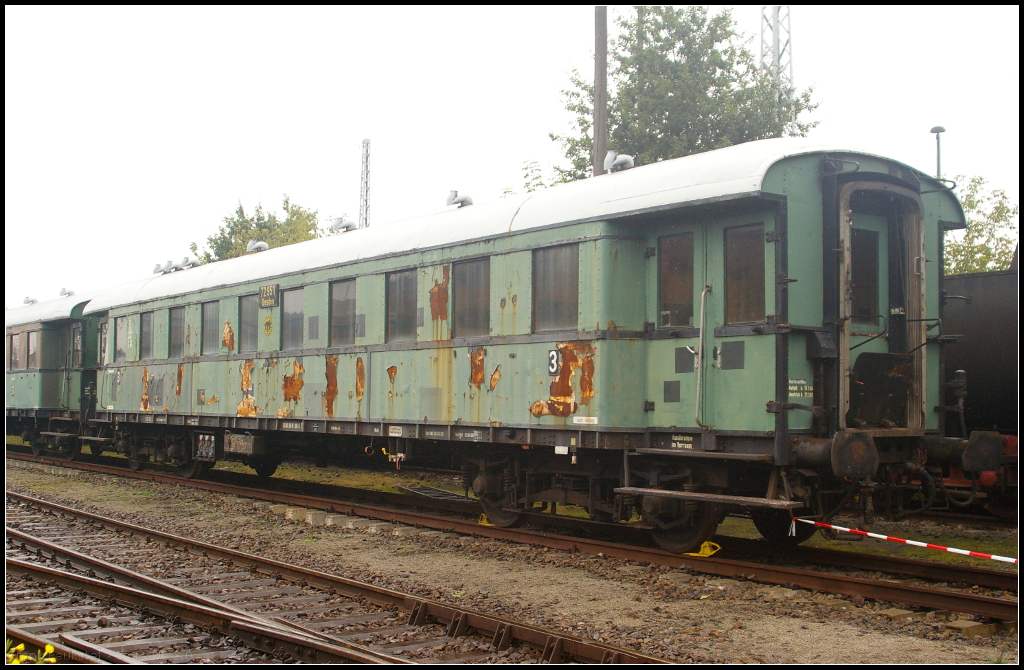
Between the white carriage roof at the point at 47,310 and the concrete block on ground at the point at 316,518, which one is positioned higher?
the white carriage roof at the point at 47,310

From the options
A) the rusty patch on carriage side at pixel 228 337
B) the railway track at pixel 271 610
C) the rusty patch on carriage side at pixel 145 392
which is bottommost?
the railway track at pixel 271 610

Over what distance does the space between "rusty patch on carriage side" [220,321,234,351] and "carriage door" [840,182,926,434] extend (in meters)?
10.2

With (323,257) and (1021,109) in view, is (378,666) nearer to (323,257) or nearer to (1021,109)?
(1021,109)

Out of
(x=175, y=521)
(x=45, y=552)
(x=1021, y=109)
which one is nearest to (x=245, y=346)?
(x=175, y=521)

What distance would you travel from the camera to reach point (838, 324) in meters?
8.11

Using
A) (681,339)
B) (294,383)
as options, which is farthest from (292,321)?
(681,339)

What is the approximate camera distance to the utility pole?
14.3 m

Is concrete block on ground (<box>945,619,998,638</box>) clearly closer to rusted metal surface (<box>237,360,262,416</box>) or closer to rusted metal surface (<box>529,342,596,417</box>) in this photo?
rusted metal surface (<box>529,342,596,417</box>)

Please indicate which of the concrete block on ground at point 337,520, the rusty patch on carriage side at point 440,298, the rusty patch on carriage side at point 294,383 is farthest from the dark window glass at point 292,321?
the rusty patch on carriage side at point 440,298

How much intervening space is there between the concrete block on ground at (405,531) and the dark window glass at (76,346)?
13088mm

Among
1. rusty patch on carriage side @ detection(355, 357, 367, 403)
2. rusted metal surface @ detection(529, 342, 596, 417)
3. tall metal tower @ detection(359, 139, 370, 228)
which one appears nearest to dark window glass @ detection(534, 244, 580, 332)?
rusted metal surface @ detection(529, 342, 596, 417)

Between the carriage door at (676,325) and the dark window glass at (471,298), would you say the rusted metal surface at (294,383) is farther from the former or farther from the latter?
the carriage door at (676,325)

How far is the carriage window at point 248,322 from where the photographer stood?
14602 millimetres

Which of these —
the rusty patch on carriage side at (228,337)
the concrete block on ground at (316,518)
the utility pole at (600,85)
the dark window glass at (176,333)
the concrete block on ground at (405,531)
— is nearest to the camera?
the concrete block on ground at (405,531)
